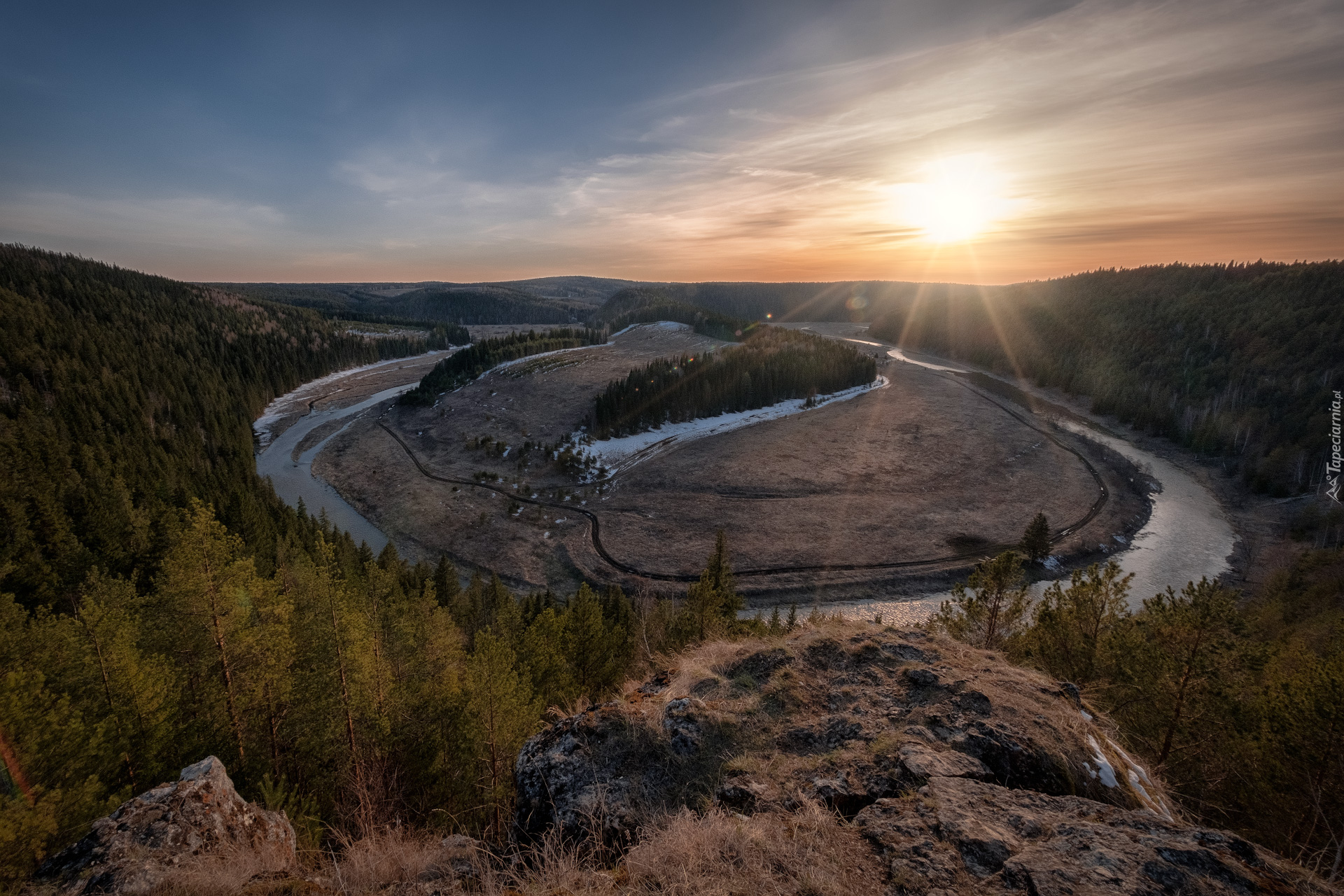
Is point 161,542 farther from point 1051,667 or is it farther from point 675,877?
point 1051,667

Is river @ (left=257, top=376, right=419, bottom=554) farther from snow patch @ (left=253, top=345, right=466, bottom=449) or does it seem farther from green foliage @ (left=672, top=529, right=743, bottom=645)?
green foliage @ (left=672, top=529, right=743, bottom=645)

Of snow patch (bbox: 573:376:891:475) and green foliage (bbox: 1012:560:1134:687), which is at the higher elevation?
green foliage (bbox: 1012:560:1134:687)

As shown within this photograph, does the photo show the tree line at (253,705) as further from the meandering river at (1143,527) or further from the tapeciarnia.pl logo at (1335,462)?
the tapeciarnia.pl logo at (1335,462)

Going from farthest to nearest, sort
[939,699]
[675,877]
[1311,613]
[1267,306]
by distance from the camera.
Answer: [1267,306], [1311,613], [939,699], [675,877]

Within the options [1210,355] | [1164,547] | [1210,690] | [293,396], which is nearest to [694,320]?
[293,396]

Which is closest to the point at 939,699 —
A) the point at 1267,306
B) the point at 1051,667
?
the point at 1051,667

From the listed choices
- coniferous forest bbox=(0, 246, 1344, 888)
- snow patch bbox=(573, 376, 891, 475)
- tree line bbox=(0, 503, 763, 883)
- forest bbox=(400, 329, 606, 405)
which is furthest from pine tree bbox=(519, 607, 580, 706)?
forest bbox=(400, 329, 606, 405)
